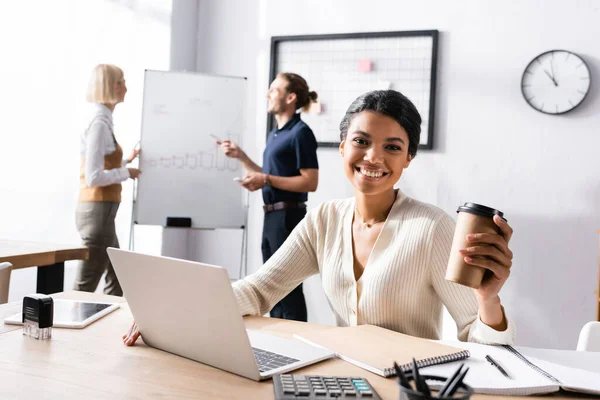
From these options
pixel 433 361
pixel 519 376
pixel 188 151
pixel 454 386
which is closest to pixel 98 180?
pixel 188 151

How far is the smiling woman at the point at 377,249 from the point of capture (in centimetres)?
147

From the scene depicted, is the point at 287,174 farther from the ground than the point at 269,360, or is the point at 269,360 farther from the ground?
the point at 287,174

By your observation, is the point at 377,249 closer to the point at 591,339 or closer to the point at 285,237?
the point at 591,339

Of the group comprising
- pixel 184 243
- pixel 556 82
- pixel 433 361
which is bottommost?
pixel 184 243

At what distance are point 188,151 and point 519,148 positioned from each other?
6.39ft

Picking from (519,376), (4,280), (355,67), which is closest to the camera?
(519,376)

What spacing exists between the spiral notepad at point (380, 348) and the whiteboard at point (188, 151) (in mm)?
2528

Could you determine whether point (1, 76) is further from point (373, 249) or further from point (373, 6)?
point (373, 249)

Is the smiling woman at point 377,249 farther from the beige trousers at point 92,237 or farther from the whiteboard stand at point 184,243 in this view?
the whiteboard stand at point 184,243

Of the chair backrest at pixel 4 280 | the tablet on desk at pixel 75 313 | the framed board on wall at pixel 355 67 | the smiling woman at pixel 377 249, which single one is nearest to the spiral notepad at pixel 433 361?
the smiling woman at pixel 377 249

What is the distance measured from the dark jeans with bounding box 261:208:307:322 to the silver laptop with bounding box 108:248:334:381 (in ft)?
6.46

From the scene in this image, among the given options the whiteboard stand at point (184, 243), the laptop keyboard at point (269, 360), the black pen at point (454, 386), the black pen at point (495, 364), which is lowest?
the whiteboard stand at point (184, 243)

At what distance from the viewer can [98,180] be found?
10.6ft

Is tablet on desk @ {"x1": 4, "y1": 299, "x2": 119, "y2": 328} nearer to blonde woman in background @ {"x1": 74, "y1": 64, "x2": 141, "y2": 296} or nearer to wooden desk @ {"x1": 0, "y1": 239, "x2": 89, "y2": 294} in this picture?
wooden desk @ {"x1": 0, "y1": 239, "x2": 89, "y2": 294}
